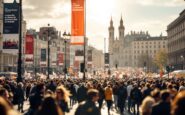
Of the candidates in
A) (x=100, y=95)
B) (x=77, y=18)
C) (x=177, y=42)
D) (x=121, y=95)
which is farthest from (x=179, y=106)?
(x=177, y=42)

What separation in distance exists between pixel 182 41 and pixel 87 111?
105748 millimetres

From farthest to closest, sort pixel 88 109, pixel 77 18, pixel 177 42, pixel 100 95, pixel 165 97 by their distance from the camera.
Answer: pixel 177 42
pixel 77 18
pixel 100 95
pixel 165 97
pixel 88 109

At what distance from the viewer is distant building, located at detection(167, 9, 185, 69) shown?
112m

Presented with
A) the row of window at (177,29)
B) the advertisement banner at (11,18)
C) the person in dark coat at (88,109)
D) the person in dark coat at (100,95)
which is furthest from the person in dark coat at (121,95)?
the row of window at (177,29)

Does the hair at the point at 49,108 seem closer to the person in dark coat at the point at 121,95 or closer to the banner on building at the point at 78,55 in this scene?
the person in dark coat at the point at 121,95

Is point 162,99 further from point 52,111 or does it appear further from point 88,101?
point 52,111

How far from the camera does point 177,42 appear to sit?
12288cm

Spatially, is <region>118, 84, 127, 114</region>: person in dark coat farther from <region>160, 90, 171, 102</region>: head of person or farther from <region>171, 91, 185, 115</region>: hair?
<region>171, 91, 185, 115</region>: hair

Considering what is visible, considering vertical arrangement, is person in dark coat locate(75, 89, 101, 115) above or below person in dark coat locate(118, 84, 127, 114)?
above

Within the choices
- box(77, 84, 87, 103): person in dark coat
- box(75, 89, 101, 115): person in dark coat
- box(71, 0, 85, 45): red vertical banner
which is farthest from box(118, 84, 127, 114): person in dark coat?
box(75, 89, 101, 115): person in dark coat

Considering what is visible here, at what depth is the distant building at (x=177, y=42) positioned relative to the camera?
366 feet

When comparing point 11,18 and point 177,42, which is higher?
point 177,42

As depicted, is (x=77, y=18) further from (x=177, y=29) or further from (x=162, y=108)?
(x=177, y=29)

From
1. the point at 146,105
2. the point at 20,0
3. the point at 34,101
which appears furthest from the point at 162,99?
the point at 20,0
